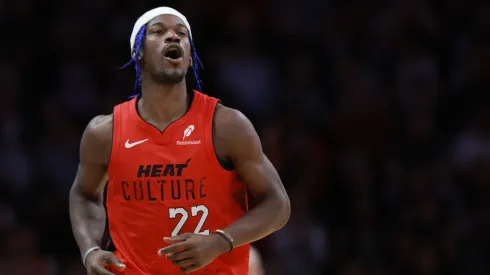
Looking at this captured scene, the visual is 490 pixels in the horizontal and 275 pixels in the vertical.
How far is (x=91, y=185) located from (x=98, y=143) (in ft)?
0.78

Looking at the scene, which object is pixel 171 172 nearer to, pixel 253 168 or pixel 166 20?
pixel 253 168

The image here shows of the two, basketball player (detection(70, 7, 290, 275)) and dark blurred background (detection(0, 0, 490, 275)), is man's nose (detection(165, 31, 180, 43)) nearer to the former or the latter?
basketball player (detection(70, 7, 290, 275))

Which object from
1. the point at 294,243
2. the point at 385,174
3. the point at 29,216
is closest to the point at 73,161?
the point at 29,216

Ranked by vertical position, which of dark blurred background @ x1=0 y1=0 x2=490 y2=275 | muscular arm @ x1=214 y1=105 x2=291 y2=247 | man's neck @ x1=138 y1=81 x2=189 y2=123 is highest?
man's neck @ x1=138 y1=81 x2=189 y2=123

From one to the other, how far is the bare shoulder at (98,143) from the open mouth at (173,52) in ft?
1.39

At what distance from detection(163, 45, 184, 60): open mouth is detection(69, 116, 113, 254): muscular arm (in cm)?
43

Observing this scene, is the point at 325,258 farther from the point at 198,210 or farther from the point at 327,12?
the point at 198,210

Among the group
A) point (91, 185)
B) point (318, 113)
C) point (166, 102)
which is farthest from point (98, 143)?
point (318, 113)

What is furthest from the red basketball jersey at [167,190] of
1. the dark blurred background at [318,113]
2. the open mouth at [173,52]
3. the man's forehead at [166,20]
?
the dark blurred background at [318,113]

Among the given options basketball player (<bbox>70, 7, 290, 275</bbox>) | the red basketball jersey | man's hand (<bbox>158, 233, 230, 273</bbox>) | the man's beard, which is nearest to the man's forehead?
basketball player (<bbox>70, 7, 290, 275</bbox>)

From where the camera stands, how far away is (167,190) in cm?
442

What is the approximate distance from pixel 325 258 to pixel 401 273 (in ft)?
2.02

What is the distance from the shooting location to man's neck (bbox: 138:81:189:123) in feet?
15.0

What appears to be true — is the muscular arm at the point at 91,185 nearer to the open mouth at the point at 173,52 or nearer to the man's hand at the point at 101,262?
the man's hand at the point at 101,262
